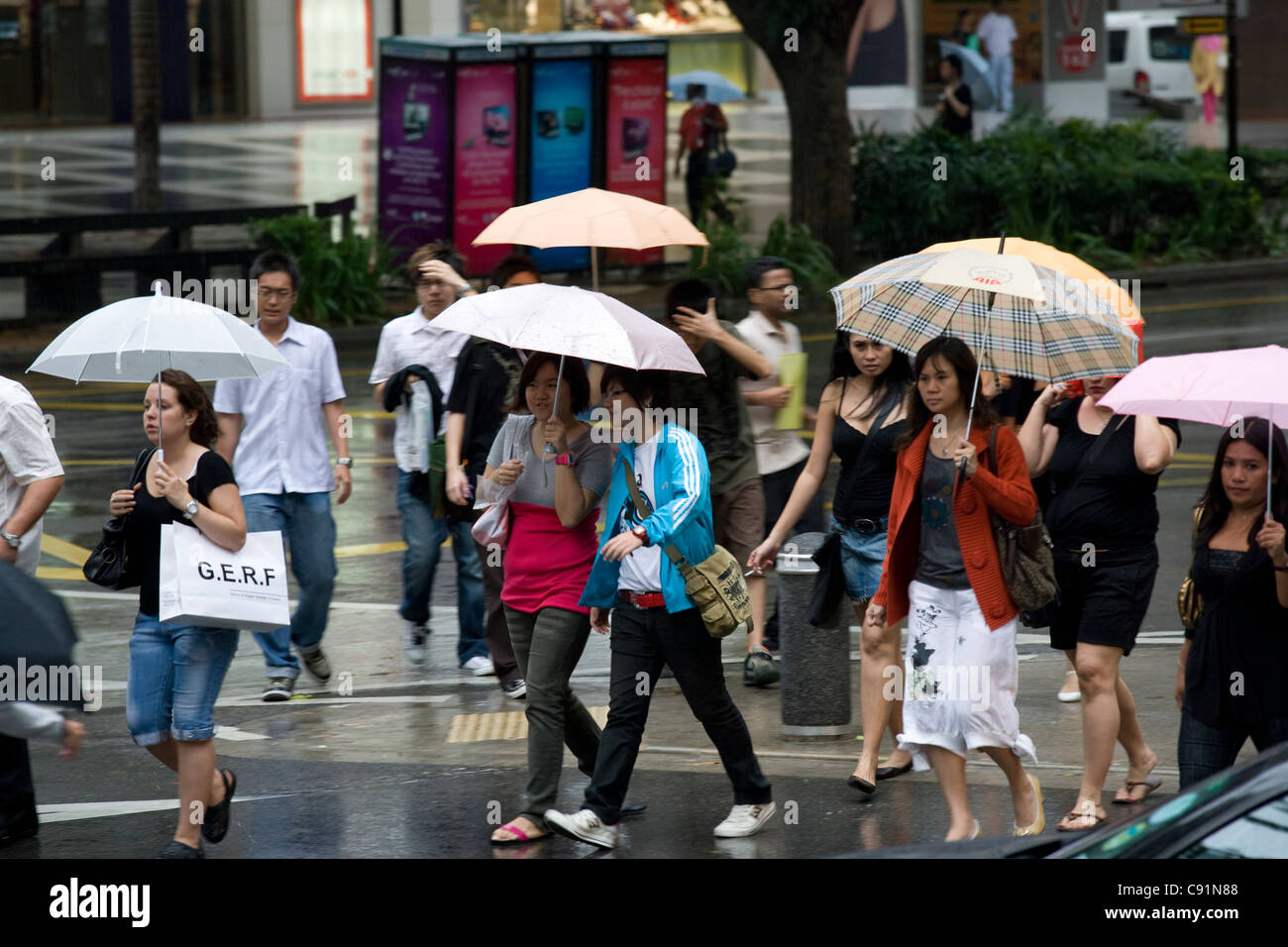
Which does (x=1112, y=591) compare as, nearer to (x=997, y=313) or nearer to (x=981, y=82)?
(x=997, y=313)

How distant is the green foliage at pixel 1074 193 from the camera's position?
74.2 feet

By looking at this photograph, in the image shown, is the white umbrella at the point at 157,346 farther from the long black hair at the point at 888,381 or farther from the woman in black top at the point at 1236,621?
the woman in black top at the point at 1236,621

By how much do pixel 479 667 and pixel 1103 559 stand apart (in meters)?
3.44

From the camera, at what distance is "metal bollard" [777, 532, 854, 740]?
7.52 meters

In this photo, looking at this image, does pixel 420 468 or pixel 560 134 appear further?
pixel 560 134

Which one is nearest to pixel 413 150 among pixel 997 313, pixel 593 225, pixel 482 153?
pixel 482 153

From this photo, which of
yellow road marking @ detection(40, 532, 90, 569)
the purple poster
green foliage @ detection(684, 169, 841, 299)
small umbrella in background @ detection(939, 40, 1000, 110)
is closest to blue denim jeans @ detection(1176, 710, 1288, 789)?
yellow road marking @ detection(40, 532, 90, 569)

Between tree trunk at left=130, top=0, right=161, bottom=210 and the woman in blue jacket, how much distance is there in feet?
54.6

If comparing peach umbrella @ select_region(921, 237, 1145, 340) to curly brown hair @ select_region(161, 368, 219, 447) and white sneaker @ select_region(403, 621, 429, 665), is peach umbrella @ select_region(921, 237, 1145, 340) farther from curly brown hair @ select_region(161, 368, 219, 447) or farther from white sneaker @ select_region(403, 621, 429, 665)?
white sneaker @ select_region(403, 621, 429, 665)

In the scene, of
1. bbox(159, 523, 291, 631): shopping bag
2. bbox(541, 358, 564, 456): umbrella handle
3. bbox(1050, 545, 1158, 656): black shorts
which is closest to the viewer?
bbox(159, 523, 291, 631): shopping bag

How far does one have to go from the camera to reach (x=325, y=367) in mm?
8508

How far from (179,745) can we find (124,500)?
2.76 ft

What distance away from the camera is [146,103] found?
2162cm
